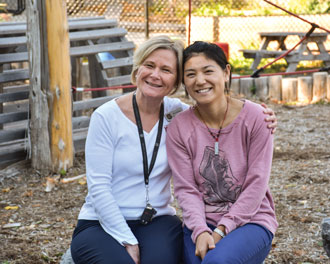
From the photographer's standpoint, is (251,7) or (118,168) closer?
(118,168)

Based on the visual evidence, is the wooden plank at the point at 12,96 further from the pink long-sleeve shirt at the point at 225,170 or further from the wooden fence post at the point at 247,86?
the wooden fence post at the point at 247,86

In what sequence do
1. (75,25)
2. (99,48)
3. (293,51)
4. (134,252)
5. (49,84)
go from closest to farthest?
(134,252), (49,84), (99,48), (75,25), (293,51)

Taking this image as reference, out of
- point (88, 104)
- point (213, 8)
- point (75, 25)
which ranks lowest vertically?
point (88, 104)

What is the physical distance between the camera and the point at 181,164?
2734mm

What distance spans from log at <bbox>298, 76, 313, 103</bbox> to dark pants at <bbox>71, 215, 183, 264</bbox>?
6185 millimetres

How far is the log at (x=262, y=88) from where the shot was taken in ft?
28.8

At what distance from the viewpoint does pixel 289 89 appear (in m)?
8.66

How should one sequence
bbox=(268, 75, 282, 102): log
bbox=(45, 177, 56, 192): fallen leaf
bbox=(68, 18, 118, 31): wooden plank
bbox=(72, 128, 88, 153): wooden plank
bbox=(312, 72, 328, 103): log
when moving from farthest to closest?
bbox=(268, 75, 282, 102): log
bbox=(312, 72, 328, 103): log
bbox=(68, 18, 118, 31): wooden plank
bbox=(72, 128, 88, 153): wooden plank
bbox=(45, 177, 56, 192): fallen leaf

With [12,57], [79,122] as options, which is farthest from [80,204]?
[12,57]

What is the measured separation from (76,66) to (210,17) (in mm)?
5142

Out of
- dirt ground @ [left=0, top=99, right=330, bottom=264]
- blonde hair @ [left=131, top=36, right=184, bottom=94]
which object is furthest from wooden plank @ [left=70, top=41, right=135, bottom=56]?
blonde hair @ [left=131, top=36, right=184, bottom=94]

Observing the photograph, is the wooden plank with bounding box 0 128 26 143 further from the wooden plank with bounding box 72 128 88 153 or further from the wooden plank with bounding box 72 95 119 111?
the wooden plank with bounding box 72 95 119 111

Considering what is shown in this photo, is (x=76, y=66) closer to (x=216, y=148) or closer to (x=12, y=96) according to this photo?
(x=12, y=96)

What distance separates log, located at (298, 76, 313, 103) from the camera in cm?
856
